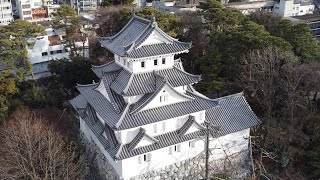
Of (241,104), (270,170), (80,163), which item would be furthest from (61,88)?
(270,170)

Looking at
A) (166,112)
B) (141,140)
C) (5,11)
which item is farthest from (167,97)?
(5,11)

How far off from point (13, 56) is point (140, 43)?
16.5 metres

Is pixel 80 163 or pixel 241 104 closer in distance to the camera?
pixel 80 163

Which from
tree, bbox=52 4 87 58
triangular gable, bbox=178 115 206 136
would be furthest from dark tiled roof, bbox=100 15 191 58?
tree, bbox=52 4 87 58

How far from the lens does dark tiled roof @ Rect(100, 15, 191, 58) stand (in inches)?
713

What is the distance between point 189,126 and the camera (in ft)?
64.5

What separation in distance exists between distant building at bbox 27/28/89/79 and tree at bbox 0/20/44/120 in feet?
31.0

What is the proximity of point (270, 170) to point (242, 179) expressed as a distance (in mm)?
2041

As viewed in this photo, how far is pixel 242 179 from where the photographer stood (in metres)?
22.2

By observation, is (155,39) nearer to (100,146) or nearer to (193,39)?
(100,146)

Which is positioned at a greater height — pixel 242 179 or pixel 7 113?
pixel 7 113

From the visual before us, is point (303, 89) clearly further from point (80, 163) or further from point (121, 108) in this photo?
point (80, 163)

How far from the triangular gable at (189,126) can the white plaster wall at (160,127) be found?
198 millimetres

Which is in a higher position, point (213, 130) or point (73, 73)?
point (73, 73)
